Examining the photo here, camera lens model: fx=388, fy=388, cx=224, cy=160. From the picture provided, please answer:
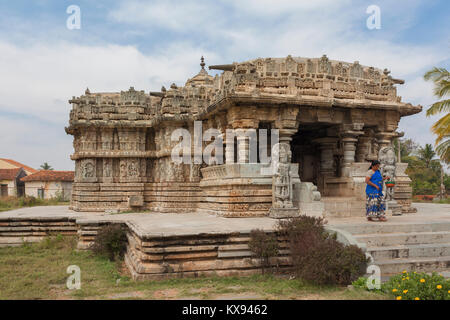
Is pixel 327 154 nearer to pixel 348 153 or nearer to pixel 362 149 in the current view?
pixel 362 149

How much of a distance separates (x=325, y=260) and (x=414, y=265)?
2.01m

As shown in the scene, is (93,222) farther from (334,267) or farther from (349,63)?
(349,63)

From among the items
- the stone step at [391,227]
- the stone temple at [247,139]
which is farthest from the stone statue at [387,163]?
the stone step at [391,227]

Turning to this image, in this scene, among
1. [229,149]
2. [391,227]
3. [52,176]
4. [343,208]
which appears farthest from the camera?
[52,176]

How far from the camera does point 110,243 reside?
9.45m

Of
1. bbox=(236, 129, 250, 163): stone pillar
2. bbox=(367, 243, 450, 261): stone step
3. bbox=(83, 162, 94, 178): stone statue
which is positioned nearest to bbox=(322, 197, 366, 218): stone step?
bbox=(236, 129, 250, 163): stone pillar

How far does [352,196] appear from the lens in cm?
1222

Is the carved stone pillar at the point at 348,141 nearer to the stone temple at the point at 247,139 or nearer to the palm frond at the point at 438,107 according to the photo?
the stone temple at the point at 247,139

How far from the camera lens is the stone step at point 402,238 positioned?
24.6ft

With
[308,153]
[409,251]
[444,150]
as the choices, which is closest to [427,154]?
[444,150]

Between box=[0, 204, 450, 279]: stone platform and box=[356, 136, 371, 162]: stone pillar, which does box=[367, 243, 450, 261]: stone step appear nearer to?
box=[0, 204, 450, 279]: stone platform

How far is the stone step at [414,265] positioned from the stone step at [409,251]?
10 centimetres
